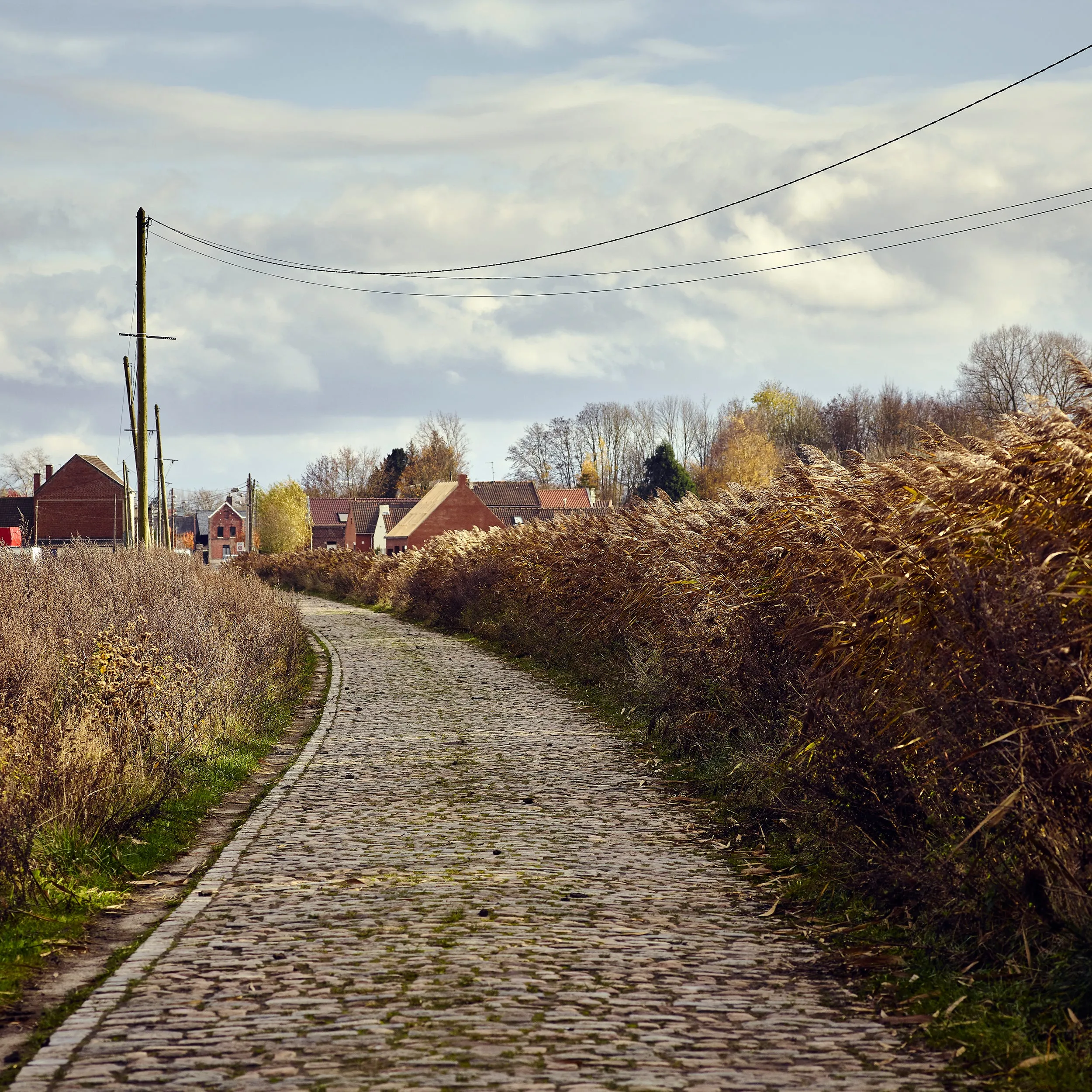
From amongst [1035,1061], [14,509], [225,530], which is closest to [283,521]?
[14,509]

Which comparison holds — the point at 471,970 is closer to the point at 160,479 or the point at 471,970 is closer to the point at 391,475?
the point at 160,479

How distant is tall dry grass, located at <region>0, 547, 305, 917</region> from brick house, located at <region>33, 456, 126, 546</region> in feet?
267

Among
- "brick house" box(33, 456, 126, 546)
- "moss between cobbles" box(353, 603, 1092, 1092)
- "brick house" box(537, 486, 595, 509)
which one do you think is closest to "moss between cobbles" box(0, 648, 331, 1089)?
"moss between cobbles" box(353, 603, 1092, 1092)

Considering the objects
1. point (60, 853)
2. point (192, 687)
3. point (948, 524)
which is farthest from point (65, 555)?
point (948, 524)

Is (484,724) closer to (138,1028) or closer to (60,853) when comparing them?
(60,853)

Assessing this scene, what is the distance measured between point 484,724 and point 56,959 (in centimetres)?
894

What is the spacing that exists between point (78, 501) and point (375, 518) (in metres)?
25.7

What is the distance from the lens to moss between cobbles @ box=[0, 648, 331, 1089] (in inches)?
231

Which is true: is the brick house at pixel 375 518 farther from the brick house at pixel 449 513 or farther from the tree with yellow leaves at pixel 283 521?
the brick house at pixel 449 513

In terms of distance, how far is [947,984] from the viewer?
5.74 m

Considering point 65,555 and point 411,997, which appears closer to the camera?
point 411,997

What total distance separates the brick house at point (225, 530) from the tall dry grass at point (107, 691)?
5161 inches

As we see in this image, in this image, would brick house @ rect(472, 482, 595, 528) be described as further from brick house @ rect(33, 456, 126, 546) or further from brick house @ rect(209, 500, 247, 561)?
brick house @ rect(209, 500, 247, 561)

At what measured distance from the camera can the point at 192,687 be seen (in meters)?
13.0
